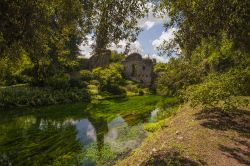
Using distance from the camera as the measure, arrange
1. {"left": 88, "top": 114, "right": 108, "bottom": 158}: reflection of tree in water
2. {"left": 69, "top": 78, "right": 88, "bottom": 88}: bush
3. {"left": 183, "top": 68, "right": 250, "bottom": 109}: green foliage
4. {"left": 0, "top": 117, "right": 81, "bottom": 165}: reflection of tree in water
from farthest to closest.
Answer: {"left": 69, "top": 78, "right": 88, "bottom": 88}: bush, {"left": 88, "top": 114, "right": 108, "bottom": 158}: reflection of tree in water, {"left": 183, "top": 68, "right": 250, "bottom": 109}: green foliage, {"left": 0, "top": 117, "right": 81, "bottom": 165}: reflection of tree in water

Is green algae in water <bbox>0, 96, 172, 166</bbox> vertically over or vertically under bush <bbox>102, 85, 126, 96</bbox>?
under

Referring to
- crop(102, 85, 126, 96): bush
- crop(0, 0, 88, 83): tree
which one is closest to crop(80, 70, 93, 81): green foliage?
crop(102, 85, 126, 96): bush

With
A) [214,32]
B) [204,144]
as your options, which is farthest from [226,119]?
[214,32]

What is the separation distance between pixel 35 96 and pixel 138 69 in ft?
168

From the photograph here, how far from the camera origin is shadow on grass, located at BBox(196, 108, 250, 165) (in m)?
16.4

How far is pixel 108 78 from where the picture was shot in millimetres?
74625

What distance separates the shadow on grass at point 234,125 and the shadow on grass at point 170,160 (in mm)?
2326

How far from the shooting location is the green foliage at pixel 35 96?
4981cm

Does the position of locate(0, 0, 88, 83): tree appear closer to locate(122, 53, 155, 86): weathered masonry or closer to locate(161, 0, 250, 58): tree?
locate(161, 0, 250, 58): tree

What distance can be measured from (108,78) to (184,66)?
42.0 meters

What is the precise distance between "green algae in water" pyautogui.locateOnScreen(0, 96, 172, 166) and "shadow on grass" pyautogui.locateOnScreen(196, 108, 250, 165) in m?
5.21

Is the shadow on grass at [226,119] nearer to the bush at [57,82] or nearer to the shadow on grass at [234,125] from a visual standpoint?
the shadow on grass at [234,125]

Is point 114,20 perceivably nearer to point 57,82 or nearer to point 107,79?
point 57,82

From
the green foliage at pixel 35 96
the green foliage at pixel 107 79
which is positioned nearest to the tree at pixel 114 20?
the green foliage at pixel 35 96
